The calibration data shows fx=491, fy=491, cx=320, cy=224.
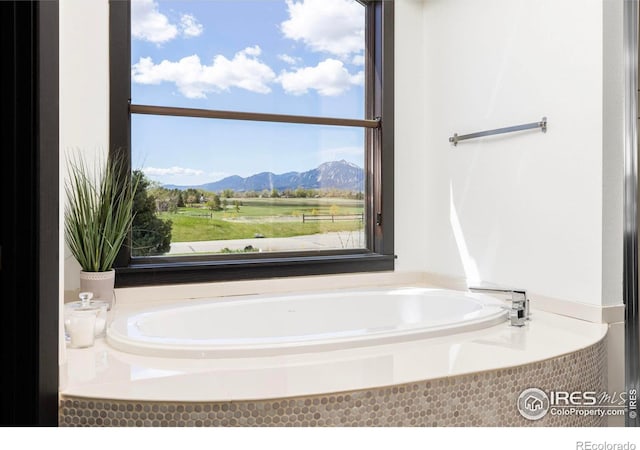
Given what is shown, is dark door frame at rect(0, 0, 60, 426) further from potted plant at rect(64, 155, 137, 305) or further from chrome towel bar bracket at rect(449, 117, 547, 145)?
chrome towel bar bracket at rect(449, 117, 547, 145)

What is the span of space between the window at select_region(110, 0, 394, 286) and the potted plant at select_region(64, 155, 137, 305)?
23cm

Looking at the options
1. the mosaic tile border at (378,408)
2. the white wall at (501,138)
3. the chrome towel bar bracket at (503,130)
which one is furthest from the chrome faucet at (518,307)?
the chrome towel bar bracket at (503,130)

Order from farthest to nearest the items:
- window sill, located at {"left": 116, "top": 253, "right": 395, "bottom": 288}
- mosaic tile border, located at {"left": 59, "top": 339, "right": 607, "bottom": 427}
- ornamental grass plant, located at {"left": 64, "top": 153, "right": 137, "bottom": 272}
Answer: window sill, located at {"left": 116, "top": 253, "right": 395, "bottom": 288}
ornamental grass plant, located at {"left": 64, "top": 153, "right": 137, "bottom": 272}
mosaic tile border, located at {"left": 59, "top": 339, "right": 607, "bottom": 427}

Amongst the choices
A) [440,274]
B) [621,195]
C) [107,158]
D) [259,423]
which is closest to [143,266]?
[107,158]

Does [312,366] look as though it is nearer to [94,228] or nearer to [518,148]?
[94,228]

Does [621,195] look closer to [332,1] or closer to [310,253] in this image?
[310,253]

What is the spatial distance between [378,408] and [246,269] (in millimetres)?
1440

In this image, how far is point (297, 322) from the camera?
8.01ft

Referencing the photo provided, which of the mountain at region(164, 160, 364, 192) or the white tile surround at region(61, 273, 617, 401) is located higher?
the mountain at region(164, 160, 364, 192)

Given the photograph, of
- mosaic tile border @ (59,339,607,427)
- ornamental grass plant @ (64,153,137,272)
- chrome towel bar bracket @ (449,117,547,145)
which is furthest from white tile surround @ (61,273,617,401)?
chrome towel bar bracket @ (449,117,547,145)

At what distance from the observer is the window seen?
2531mm

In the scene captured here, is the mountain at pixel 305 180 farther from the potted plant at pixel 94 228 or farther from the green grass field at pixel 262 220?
the potted plant at pixel 94 228

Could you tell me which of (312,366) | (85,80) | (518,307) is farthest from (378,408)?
(85,80)

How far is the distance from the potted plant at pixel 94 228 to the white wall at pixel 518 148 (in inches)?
69.2
